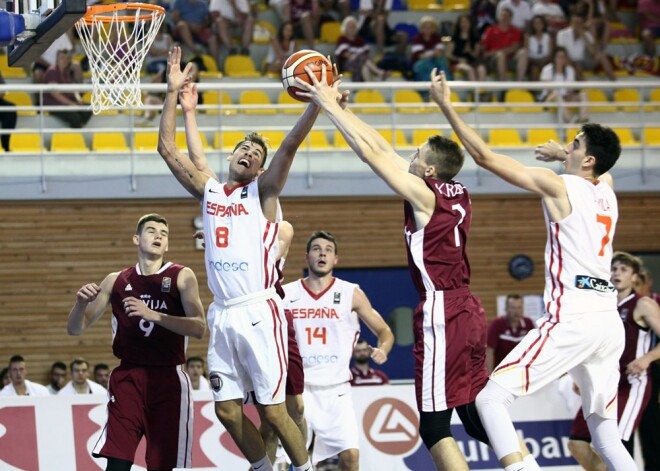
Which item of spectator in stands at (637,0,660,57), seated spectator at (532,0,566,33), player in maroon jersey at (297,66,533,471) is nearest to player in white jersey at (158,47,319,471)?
player in maroon jersey at (297,66,533,471)

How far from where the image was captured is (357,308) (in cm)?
→ 1167

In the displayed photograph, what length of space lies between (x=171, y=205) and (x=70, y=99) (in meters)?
2.43

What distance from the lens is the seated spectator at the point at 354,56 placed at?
19.3 meters

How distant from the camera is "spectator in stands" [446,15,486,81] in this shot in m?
20.1

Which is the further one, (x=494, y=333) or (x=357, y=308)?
(x=494, y=333)

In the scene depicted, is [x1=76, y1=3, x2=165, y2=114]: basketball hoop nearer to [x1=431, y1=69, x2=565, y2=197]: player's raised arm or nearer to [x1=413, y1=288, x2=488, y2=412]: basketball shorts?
[x1=431, y1=69, x2=565, y2=197]: player's raised arm

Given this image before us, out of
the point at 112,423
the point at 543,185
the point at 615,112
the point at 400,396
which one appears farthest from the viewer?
the point at 615,112

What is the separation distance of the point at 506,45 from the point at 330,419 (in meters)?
10.7

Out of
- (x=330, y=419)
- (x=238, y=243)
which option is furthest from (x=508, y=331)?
(x=238, y=243)

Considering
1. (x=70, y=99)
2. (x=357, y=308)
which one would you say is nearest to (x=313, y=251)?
(x=357, y=308)

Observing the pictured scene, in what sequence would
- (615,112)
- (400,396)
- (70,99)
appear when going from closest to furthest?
1. (400,396)
2. (70,99)
3. (615,112)

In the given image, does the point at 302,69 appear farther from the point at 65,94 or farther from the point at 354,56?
the point at 354,56

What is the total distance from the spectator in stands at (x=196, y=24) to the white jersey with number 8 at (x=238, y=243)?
10.9 m

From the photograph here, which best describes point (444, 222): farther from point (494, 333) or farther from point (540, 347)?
point (494, 333)
